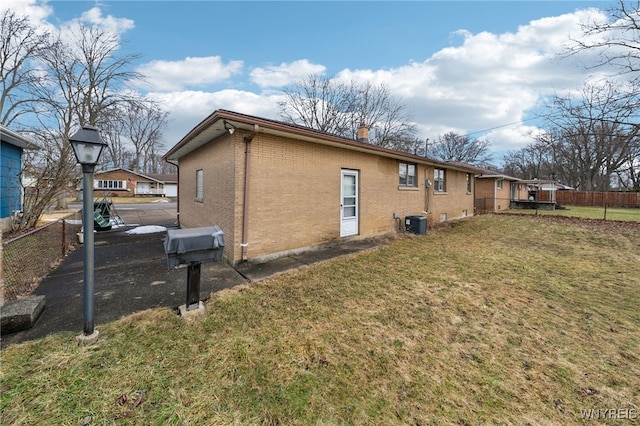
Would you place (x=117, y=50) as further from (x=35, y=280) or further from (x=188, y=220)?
(x=35, y=280)

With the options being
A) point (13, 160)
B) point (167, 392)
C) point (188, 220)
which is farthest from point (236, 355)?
point (13, 160)

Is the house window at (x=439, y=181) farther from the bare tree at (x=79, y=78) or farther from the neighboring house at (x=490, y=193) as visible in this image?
the bare tree at (x=79, y=78)

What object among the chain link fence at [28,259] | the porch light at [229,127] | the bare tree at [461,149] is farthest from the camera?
the bare tree at [461,149]

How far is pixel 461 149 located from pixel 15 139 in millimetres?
48346

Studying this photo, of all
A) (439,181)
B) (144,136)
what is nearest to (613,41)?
(439,181)

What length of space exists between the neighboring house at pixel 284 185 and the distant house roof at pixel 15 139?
465 centimetres

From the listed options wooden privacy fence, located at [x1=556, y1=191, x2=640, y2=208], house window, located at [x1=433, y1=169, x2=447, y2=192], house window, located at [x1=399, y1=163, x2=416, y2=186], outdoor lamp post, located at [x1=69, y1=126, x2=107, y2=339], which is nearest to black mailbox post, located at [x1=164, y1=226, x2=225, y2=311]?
outdoor lamp post, located at [x1=69, y1=126, x2=107, y2=339]

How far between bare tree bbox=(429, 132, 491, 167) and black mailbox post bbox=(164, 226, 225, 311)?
43745 mm

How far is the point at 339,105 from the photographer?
25.9 meters

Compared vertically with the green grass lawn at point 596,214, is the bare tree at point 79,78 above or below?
above

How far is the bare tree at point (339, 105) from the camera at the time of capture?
997 inches

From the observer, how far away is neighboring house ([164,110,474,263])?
546 centimetres

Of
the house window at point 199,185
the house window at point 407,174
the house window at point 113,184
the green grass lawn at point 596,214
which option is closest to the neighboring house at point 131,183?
the house window at point 113,184

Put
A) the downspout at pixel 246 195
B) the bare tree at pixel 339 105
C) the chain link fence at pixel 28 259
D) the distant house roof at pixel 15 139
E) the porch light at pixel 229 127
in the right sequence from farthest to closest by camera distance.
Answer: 1. the bare tree at pixel 339 105
2. the distant house roof at pixel 15 139
3. the downspout at pixel 246 195
4. the porch light at pixel 229 127
5. the chain link fence at pixel 28 259
